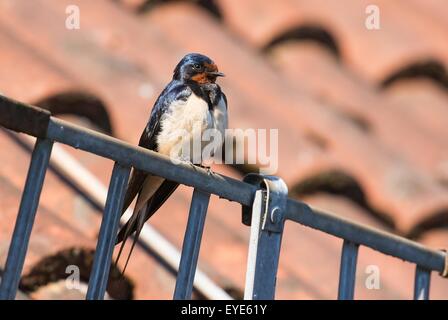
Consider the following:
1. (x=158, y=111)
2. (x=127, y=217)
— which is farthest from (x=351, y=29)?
(x=127, y=217)

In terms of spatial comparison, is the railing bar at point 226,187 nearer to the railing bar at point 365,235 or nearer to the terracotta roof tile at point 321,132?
the railing bar at point 365,235

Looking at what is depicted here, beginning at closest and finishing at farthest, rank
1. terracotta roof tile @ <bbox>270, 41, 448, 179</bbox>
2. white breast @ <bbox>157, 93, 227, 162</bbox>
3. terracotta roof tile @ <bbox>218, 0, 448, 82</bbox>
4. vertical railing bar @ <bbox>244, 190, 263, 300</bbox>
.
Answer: vertical railing bar @ <bbox>244, 190, 263, 300</bbox> < white breast @ <bbox>157, 93, 227, 162</bbox> < terracotta roof tile @ <bbox>270, 41, 448, 179</bbox> < terracotta roof tile @ <bbox>218, 0, 448, 82</bbox>

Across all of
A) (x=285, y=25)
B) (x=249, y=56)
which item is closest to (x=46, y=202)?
(x=249, y=56)

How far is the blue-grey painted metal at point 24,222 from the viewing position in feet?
4.72

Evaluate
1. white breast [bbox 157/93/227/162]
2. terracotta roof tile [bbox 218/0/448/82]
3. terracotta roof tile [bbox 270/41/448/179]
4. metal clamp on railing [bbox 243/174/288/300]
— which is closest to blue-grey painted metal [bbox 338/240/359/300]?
metal clamp on railing [bbox 243/174/288/300]

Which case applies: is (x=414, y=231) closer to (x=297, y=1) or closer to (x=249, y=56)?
(x=249, y=56)

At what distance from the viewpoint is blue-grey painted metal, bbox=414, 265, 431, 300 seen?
2064 mm

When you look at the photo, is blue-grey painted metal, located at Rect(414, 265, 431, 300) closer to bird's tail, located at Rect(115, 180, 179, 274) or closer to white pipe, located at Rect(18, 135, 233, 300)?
white pipe, located at Rect(18, 135, 233, 300)

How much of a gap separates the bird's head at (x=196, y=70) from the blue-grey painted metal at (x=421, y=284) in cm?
68

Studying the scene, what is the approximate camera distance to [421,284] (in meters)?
2.07

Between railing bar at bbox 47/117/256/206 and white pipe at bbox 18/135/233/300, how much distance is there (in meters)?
0.37

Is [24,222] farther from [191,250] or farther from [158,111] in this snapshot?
[158,111]

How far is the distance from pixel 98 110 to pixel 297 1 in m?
1.44

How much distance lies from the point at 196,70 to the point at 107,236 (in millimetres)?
1004
